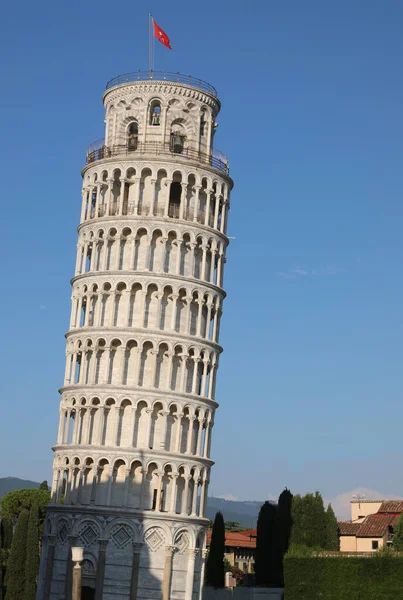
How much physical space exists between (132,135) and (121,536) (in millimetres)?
30643

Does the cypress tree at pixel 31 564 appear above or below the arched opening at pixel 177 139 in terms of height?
below

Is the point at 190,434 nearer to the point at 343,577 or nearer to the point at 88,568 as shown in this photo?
the point at 88,568

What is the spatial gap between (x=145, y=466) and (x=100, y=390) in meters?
6.28

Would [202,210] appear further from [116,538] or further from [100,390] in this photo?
[116,538]

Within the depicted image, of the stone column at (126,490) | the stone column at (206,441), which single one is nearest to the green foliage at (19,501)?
the stone column at (206,441)

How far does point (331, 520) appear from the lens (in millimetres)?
79000

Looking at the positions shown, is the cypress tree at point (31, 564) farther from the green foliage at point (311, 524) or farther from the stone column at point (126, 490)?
the green foliage at point (311, 524)

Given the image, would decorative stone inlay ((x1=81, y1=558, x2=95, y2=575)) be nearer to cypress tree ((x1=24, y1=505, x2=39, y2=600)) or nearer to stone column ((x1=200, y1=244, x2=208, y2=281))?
cypress tree ((x1=24, y1=505, x2=39, y2=600))

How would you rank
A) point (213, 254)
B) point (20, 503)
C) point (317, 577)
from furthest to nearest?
1. point (20, 503)
2. point (213, 254)
3. point (317, 577)

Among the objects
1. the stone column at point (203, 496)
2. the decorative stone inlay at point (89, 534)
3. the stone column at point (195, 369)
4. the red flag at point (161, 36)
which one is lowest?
the decorative stone inlay at point (89, 534)

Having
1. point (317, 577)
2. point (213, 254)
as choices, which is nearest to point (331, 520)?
point (317, 577)

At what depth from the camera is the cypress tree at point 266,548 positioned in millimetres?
78375

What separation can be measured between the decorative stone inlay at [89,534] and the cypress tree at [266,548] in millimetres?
15935

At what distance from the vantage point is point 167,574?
2685 inches
